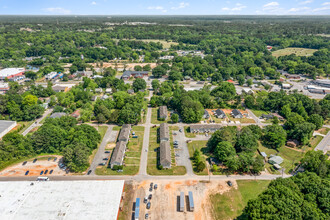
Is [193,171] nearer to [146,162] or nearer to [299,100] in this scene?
[146,162]

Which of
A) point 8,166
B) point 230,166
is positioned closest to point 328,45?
point 230,166

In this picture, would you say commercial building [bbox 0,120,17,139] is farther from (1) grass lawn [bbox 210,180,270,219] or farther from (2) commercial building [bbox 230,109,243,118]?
(2) commercial building [bbox 230,109,243,118]

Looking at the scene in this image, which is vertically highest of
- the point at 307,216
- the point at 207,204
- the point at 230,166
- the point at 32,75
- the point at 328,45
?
the point at 328,45

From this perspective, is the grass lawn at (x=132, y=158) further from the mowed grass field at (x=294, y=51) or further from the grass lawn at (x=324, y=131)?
the mowed grass field at (x=294, y=51)

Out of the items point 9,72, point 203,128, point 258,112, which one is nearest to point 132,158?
point 203,128

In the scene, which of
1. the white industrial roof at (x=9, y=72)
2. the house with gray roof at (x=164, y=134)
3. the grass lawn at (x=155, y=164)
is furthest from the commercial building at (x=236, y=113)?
the white industrial roof at (x=9, y=72)

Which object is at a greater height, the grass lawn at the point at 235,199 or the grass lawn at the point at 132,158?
the grass lawn at the point at 132,158

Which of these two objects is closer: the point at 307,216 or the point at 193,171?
the point at 307,216
